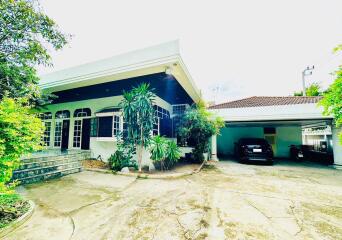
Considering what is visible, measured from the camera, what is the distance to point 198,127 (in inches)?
309

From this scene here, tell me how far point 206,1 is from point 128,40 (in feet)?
12.2

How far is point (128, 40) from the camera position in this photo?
724cm

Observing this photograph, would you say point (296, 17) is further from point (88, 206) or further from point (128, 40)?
point (88, 206)

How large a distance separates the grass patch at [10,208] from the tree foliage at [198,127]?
6048 millimetres

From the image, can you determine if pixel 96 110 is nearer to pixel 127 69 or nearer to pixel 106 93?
pixel 106 93

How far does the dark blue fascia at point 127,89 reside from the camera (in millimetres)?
6693

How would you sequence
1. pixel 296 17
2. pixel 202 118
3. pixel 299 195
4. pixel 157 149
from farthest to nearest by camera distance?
1. pixel 202 118
2. pixel 296 17
3. pixel 157 149
4. pixel 299 195

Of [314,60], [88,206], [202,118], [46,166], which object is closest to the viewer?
[88,206]

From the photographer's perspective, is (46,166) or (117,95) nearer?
(46,166)

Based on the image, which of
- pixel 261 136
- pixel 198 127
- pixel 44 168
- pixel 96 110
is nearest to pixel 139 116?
pixel 198 127

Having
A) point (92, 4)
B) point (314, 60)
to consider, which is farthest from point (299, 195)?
point (314, 60)

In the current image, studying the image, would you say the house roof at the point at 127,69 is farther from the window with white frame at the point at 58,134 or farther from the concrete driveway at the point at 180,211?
the concrete driveway at the point at 180,211

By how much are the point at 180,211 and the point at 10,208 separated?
10.0ft

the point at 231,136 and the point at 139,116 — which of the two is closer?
the point at 139,116
